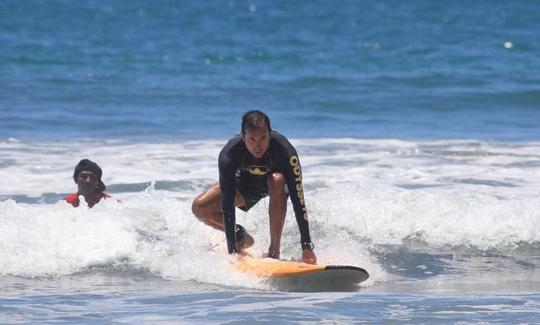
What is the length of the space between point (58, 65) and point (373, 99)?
28.7 feet

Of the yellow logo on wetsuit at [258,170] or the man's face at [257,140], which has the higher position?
the man's face at [257,140]

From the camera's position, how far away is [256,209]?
9.50 metres

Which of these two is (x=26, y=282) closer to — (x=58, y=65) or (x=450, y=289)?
(x=450, y=289)

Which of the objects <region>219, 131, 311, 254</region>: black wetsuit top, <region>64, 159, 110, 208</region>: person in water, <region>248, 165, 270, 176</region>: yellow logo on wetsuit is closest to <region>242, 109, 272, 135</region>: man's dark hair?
<region>219, 131, 311, 254</region>: black wetsuit top

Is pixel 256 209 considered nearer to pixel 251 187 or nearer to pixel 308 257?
pixel 251 187

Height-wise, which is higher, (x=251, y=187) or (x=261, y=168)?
(x=261, y=168)

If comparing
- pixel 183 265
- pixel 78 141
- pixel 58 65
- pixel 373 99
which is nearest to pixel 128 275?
pixel 183 265

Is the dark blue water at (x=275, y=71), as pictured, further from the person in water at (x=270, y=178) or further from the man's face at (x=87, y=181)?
the person in water at (x=270, y=178)

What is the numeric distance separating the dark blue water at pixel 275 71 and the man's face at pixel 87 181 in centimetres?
643

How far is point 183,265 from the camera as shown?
25.1 feet

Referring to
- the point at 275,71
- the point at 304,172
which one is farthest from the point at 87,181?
the point at 275,71

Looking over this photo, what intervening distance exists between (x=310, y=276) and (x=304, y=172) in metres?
5.41

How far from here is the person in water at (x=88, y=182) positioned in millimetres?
8945

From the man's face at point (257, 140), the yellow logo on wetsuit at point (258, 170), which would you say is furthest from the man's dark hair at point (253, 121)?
the yellow logo on wetsuit at point (258, 170)
